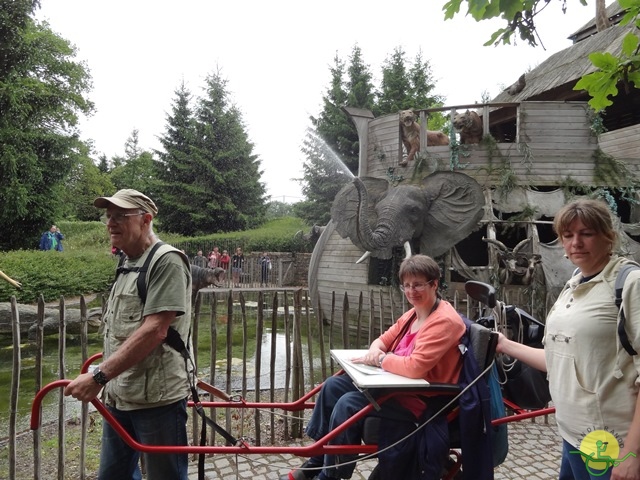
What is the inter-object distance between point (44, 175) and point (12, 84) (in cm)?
500

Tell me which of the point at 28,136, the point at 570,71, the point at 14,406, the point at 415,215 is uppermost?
the point at 28,136

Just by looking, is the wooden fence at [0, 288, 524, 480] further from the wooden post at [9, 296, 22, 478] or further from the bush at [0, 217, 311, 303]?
the bush at [0, 217, 311, 303]

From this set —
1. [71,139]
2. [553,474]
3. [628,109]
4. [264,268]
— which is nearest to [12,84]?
[71,139]

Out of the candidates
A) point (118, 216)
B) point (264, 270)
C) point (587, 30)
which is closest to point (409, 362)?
point (118, 216)

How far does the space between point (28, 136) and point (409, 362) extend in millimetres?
29086

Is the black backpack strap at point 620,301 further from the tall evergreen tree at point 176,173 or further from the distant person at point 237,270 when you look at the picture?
the tall evergreen tree at point 176,173

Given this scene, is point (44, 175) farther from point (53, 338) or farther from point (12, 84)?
point (53, 338)

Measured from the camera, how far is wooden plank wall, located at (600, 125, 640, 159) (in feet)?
37.5

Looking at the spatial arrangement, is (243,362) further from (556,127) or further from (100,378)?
(556,127)

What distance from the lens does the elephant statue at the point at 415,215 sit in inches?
376

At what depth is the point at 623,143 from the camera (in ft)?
38.7

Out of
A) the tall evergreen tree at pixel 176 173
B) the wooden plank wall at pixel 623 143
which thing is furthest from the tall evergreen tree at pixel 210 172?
the wooden plank wall at pixel 623 143

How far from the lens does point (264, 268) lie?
844 inches

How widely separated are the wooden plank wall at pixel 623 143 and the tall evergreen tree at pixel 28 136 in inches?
1015
